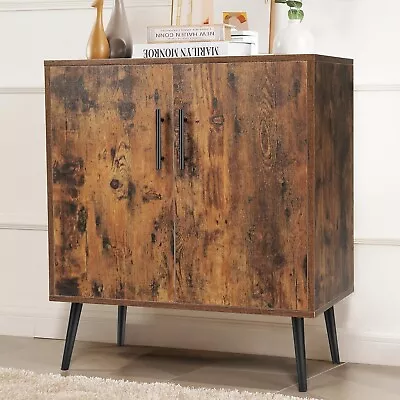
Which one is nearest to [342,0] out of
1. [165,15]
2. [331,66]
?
[331,66]

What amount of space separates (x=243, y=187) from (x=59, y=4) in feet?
3.57

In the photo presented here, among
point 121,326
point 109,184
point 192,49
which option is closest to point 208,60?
point 192,49

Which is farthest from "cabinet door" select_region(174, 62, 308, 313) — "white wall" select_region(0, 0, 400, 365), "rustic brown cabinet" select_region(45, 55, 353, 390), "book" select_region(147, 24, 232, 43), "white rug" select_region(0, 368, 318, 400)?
"white wall" select_region(0, 0, 400, 365)

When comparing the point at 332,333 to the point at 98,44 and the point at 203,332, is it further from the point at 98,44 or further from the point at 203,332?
the point at 98,44

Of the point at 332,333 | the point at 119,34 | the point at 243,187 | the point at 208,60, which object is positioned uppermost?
the point at 119,34

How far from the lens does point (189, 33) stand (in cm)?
288

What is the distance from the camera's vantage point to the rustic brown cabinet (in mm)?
2725

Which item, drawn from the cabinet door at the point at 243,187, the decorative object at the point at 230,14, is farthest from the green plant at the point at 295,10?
the cabinet door at the point at 243,187

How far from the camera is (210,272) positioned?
2.82 metres

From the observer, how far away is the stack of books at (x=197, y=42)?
285 centimetres

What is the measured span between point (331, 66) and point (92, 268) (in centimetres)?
94

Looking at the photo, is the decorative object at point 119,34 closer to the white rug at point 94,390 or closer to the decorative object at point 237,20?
the decorative object at point 237,20

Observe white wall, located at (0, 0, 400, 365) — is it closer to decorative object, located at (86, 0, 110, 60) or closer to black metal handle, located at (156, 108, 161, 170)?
decorative object, located at (86, 0, 110, 60)

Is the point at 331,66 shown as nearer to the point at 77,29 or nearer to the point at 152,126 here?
Result: the point at 152,126
